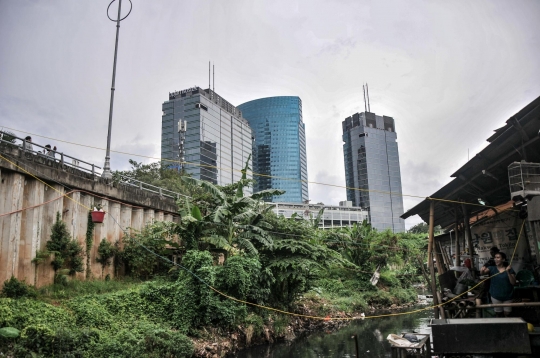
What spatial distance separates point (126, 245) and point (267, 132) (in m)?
94.0

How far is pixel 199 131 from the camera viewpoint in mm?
67250

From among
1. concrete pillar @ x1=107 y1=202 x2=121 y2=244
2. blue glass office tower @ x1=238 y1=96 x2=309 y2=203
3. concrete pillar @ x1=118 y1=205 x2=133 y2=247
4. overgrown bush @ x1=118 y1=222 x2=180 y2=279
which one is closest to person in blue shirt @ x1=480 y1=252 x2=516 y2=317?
overgrown bush @ x1=118 y1=222 x2=180 y2=279

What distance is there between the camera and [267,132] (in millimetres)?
107812

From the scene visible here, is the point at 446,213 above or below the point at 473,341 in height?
above

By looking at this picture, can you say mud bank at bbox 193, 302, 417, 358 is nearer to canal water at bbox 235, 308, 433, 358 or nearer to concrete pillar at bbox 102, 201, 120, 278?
canal water at bbox 235, 308, 433, 358

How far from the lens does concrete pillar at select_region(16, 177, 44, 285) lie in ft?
36.7

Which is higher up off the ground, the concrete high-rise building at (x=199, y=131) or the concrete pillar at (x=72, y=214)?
the concrete high-rise building at (x=199, y=131)

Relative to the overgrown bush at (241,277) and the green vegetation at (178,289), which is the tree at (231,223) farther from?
the overgrown bush at (241,277)

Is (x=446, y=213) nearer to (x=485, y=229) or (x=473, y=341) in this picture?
(x=485, y=229)

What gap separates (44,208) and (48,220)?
1.28 feet

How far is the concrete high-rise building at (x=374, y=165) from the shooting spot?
9814 cm

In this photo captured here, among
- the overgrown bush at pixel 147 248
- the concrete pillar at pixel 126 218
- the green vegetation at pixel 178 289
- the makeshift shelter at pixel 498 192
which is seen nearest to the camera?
the makeshift shelter at pixel 498 192

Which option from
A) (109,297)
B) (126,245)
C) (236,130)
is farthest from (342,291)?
(236,130)

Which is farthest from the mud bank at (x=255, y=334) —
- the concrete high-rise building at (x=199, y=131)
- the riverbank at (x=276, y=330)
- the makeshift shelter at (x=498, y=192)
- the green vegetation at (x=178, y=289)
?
the concrete high-rise building at (x=199, y=131)
